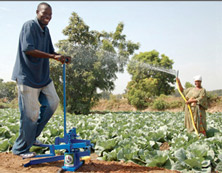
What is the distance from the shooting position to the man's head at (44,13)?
3.27 m

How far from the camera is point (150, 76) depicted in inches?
1586

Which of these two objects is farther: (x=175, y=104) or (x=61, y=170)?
(x=175, y=104)

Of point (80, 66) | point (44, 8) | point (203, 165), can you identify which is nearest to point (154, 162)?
point (203, 165)

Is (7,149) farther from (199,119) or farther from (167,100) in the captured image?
(167,100)

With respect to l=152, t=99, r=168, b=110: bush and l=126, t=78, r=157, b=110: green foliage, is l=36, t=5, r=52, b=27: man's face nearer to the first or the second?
l=152, t=99, r=168, b=110: bush

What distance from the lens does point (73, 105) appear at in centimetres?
2150

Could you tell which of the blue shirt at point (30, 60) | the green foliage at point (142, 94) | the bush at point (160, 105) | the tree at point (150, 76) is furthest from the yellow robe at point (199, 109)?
the tree at point (150, 76)

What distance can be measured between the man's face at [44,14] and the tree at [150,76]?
1224 inches

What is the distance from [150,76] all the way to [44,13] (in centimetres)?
3793

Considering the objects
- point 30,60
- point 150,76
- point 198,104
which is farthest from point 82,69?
point 150,76

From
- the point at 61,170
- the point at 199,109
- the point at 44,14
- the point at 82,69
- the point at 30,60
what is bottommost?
the point at 61,170

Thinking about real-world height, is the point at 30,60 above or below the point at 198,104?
above

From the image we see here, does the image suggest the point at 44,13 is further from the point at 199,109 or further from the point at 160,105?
the point at 160,105

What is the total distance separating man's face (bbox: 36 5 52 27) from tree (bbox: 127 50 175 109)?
31.1 m
